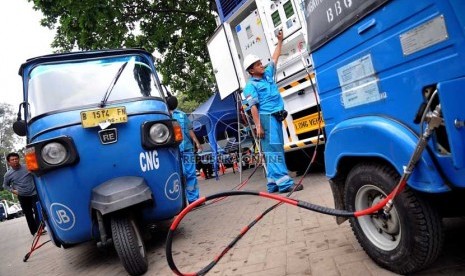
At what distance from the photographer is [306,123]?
19.2 ft

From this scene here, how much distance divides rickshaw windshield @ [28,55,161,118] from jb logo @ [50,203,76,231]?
0.92 m

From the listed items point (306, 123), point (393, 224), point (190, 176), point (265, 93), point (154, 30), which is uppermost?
point (154, 30)

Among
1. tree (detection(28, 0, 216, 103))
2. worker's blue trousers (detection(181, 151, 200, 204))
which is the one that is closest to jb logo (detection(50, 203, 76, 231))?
worker's blue trousers (detection(181, 151, 200, 204))

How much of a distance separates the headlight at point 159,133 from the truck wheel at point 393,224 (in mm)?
1921

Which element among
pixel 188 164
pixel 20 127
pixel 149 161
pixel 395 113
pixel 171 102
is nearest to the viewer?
pixel 395 113

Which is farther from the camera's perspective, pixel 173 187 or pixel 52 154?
pixel 173 187

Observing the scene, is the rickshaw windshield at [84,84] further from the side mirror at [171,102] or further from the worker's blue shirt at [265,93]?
the worker's blue shirt at [265,93]

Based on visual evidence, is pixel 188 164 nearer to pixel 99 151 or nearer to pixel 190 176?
pixel 190 176

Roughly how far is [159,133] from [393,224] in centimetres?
232

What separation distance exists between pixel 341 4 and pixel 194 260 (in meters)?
2.44

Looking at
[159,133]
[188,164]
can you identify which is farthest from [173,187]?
[188,164]

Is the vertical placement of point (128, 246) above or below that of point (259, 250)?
above

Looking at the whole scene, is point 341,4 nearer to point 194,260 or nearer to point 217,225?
point 194,260

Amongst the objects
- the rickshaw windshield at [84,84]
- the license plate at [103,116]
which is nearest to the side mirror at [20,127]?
the rickshaw windshield at [84,84]
